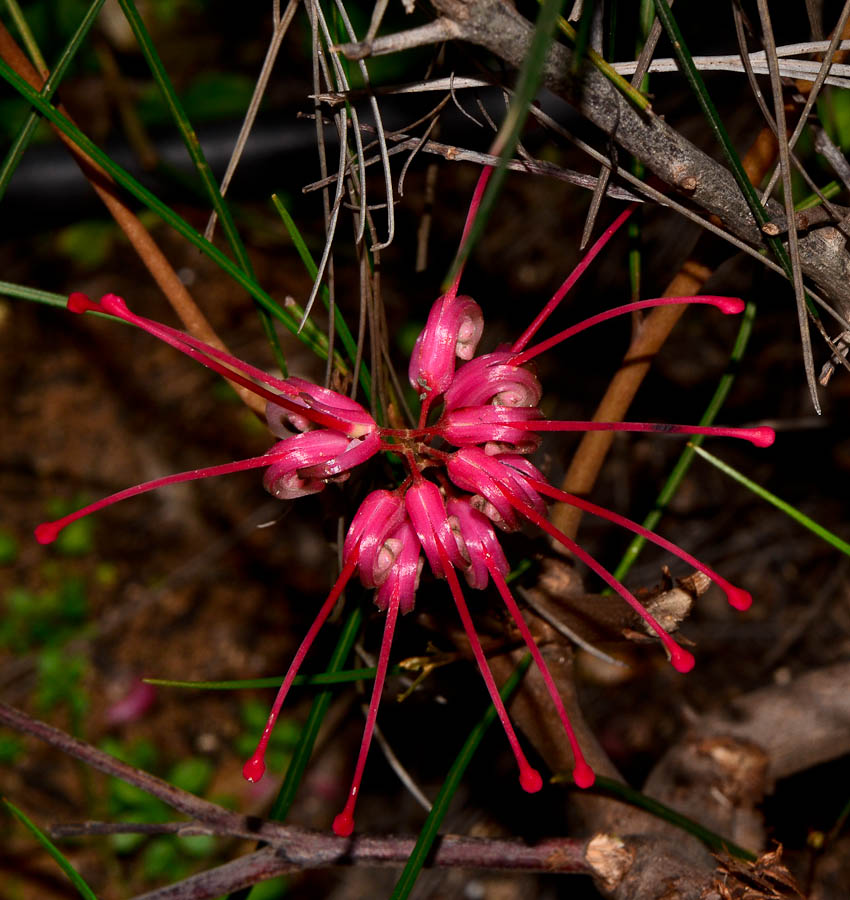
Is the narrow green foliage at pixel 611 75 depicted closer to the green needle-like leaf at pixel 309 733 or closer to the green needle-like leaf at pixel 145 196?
the green needle-like leaf at pixel 145 196

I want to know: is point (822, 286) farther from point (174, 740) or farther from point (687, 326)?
point (174, 740)

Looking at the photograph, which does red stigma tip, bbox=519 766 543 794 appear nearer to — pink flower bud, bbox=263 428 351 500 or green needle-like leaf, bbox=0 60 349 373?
pink flower bud, bbox=263 428 351 500

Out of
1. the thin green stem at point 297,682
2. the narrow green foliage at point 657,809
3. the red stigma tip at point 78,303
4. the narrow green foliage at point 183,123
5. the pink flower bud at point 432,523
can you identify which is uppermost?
the narrow green foliage at point 183,123

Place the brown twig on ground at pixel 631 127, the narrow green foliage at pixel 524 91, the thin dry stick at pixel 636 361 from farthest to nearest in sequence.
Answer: the thin dry stick at pixel 636 361 < the brown twig on ground at pixel 631 127 < the narrow green foliage at pixel 524 91

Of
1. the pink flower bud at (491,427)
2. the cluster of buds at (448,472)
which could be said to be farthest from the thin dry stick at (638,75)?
the pink flower bud at (491,427)

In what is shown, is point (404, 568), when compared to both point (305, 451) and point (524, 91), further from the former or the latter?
point (524, 91)

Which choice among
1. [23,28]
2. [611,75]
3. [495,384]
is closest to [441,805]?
[495,384]
